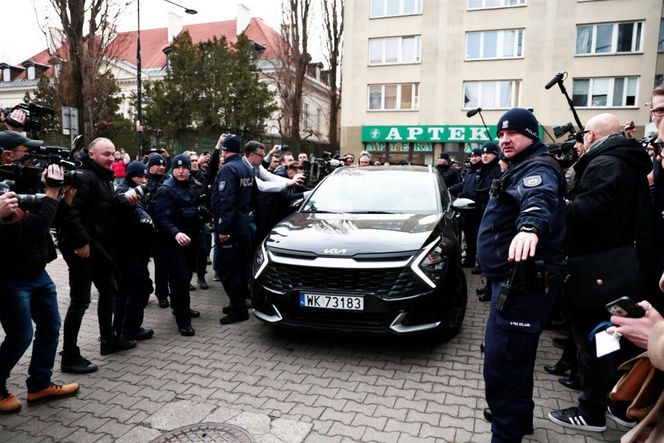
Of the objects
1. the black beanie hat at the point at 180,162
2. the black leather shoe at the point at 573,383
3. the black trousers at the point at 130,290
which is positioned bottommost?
the black leather shoe at the point at 573,383

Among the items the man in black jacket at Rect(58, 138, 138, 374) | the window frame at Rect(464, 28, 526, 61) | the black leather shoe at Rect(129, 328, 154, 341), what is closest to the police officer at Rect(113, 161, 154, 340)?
the black leather shoe at Rect(129, 328, 154, 341)

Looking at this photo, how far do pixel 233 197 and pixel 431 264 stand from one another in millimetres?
2295

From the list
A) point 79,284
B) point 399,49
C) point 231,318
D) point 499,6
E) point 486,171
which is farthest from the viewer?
point 399,49

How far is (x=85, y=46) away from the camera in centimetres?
1864

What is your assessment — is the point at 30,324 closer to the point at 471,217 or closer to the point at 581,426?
the point at 581,426

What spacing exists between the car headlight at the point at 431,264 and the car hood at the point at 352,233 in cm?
9

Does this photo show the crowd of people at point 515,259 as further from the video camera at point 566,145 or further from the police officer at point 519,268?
the video camera at point 566,145

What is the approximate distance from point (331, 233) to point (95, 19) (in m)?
19.1

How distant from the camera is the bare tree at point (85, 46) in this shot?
59.6 ft

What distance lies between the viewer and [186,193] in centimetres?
516

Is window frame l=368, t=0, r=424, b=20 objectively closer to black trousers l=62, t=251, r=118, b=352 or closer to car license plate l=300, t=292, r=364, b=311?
car license plate l=300, t=292, r=364, b=311

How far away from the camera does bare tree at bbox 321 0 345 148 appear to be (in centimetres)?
2953

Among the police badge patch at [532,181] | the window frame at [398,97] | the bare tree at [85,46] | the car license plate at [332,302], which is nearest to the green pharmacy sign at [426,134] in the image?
the window frame at [398,97]

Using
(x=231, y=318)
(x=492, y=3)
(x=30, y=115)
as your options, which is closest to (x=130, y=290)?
(x=231, y=318)
